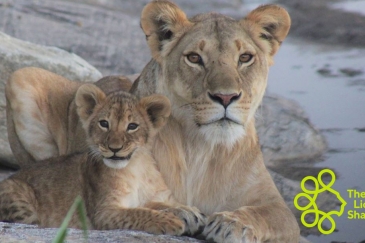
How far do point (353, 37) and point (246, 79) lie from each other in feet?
22.1

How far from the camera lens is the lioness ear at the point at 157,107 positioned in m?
5.13

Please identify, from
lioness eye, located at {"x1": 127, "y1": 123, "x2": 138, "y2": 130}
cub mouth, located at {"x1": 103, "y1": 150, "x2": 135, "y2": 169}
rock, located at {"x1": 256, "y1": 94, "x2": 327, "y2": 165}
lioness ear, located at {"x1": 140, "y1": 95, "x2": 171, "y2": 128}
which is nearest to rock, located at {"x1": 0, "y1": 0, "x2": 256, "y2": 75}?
rock, located at {"x1": 256, "y1": 94, "x2": 327, "y2": 165}

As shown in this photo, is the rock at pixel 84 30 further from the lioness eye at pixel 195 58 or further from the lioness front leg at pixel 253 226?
the lioness front leg at pixel 253 226

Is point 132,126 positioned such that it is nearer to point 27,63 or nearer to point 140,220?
point 140,220

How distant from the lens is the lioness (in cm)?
499

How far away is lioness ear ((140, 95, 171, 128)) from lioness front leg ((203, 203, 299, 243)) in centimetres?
63

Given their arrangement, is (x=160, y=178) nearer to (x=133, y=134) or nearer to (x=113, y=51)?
(x=133, y=134)

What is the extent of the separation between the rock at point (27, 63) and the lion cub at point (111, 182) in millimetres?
2189

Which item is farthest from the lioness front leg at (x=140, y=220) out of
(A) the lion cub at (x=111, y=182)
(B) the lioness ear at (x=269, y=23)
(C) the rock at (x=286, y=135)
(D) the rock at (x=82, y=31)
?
(D) the rock at (x=82, y=31)

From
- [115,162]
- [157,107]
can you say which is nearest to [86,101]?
[157,107]

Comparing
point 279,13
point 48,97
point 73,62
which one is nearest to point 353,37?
point 73,62

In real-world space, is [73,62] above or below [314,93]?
above

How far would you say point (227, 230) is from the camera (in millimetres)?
4703

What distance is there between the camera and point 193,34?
208 inches
